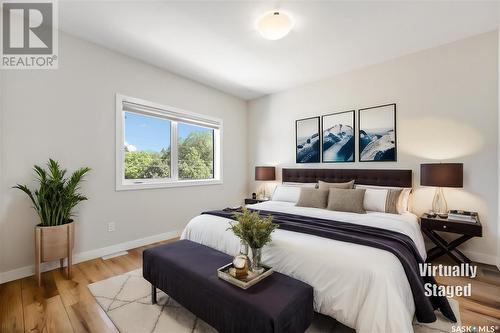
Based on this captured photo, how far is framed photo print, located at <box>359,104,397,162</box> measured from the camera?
3.29 metres

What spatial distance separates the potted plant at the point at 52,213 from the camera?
228 cm

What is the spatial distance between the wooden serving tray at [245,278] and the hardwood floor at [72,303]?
0.94 meters

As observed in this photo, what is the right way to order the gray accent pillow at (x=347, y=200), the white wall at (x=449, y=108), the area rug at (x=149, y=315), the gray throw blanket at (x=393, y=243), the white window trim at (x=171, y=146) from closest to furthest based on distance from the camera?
the gray throw blanket at (x=393, y=243) < the area rug at (x=149, y=315) < the white wall at (x=449, y=108) < the gray accent pillow at (x=347, y=200) < the white window trim at (x=171, y=146)

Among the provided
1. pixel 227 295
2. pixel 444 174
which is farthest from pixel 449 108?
pixel 227 295

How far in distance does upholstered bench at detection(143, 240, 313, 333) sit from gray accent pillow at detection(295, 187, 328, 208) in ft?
5.39

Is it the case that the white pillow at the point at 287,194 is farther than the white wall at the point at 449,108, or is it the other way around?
the white pillow at the point at 287,194

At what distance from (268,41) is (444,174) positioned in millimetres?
2595

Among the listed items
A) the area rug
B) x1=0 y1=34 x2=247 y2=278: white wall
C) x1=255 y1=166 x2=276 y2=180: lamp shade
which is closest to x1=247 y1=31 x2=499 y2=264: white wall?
x1=255 y1=166 x2=276 y2=180: lamp shade

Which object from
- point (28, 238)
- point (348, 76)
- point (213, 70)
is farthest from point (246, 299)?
point (348, 76)

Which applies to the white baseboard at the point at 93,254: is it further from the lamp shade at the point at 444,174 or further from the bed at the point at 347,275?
the lamp shade at the point at 444,174

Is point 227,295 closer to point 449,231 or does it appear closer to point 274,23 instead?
point 274,23

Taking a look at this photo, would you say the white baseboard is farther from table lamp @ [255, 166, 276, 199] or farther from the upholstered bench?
table lamp @ [255, 166, 276, 199]

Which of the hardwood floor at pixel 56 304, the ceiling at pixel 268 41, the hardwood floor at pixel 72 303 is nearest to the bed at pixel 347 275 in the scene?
the hardwood floor at pixel 72 303

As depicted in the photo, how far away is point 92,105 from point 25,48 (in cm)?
80
